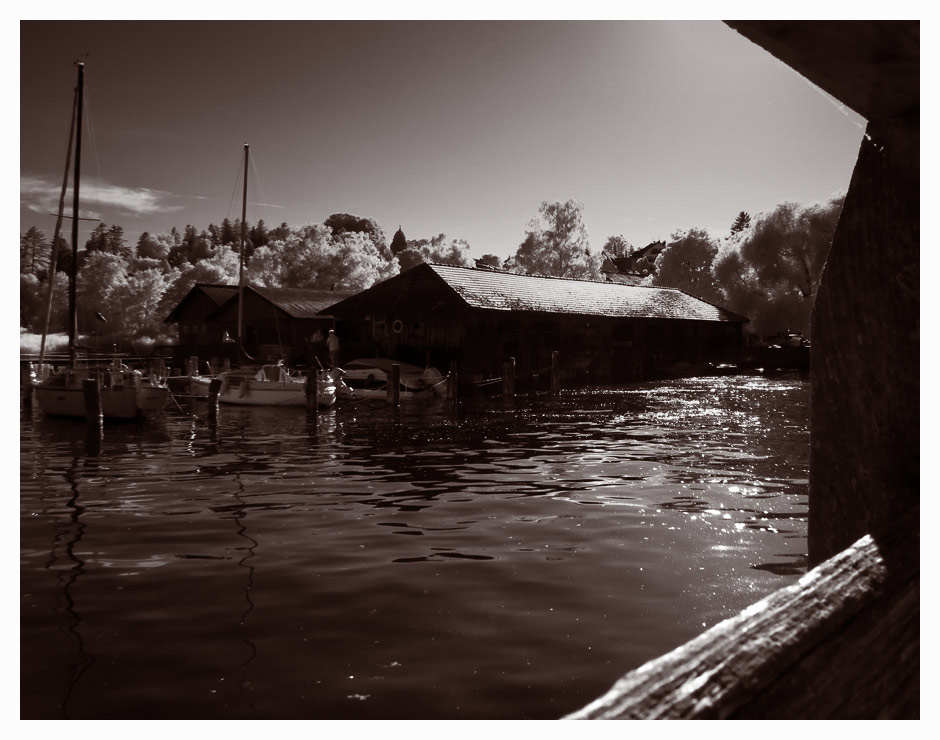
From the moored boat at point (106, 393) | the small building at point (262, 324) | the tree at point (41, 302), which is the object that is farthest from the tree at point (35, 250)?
the small building at point (262, 324)

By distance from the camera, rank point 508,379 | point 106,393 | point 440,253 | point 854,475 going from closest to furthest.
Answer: point 854,475 < point 106,393 < point 508,379 < point 440,253

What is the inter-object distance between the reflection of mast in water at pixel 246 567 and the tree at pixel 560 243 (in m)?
58.0

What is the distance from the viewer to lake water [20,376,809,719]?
4086 millimetres

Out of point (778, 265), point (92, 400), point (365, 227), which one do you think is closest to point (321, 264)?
point (365, 227)

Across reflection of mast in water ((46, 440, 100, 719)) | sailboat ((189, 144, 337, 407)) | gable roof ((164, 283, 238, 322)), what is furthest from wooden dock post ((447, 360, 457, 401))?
gable roof ((164, 283, 238, 322))

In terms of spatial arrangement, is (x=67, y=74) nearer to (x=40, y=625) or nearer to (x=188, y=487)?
(x=40, y=625)

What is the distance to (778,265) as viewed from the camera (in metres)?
45.0

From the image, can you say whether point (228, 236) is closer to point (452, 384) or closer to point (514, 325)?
point (514, 325)

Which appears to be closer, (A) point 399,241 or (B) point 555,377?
(B) point 555,377

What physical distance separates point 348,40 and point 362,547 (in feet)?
15.2

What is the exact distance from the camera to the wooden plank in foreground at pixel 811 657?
1.03 metres

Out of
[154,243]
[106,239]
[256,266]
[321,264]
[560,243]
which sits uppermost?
[560,243]

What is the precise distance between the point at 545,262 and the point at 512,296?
111ft

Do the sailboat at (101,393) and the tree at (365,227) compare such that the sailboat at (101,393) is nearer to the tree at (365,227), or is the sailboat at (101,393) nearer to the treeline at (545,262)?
the treeline at (545,262)
